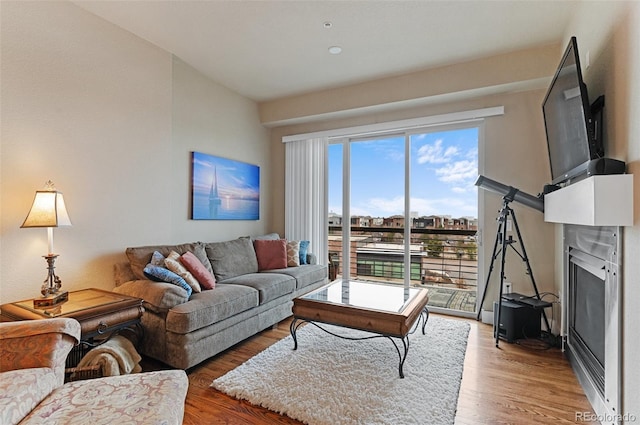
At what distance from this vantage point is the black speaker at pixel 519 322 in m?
2.87

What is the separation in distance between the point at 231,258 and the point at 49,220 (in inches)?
66.7

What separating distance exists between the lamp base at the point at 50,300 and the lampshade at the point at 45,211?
18.4 inches

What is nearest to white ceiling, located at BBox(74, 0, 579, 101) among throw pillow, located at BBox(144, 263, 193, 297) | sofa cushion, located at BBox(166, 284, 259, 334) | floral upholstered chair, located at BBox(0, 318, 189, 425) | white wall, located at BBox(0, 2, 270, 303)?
white wall, located at BBox(0, 2, 270, 303)

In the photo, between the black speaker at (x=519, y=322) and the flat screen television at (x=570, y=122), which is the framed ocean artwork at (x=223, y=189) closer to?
the black speaker at (x=519, y=322)

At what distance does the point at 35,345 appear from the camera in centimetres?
141

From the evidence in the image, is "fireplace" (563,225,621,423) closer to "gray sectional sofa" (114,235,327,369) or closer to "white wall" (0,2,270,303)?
"gray sectional sofa" (114,235,327,369)

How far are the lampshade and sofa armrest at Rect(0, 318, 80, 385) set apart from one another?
81 cm

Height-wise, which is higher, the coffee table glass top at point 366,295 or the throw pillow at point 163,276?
the throw pillow at point 163,276

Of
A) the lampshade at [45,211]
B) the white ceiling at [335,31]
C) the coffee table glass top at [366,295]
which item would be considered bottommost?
the coffee table glass top at [366,295]

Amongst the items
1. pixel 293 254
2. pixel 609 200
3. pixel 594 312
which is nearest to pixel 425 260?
pixel 293 254

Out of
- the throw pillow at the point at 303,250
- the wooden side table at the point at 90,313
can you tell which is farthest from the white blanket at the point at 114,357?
the throw pillow at the point at 303,250

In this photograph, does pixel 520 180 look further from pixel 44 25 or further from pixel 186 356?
pixel 44 25

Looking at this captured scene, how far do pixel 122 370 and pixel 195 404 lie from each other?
0.52 metres

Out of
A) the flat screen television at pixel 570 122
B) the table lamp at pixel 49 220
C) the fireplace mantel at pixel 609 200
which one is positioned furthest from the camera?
the table lamp at pixel 49 220
